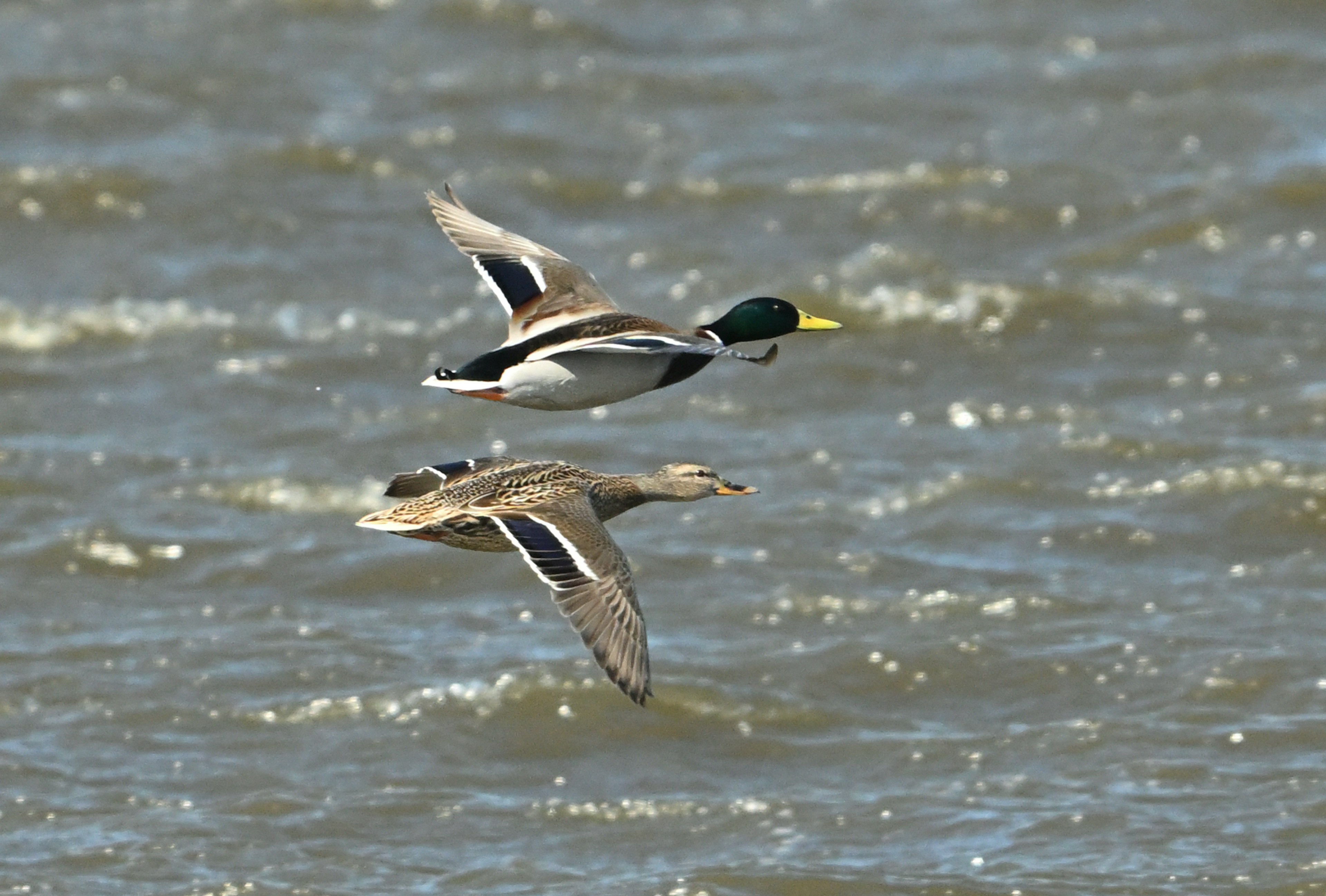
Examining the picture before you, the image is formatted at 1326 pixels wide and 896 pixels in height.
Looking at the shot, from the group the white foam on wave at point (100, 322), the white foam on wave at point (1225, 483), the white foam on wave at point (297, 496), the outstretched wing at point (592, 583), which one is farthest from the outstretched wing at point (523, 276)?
the white foam on wave at point (100, 322)

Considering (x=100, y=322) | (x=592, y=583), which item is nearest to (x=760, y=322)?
(x=592, y=583)

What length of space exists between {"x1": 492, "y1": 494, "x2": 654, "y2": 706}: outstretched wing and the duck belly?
298mm

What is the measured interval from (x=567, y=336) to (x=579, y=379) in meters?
0.20

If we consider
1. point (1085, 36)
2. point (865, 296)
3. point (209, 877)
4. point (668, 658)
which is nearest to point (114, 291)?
point (865, 296)

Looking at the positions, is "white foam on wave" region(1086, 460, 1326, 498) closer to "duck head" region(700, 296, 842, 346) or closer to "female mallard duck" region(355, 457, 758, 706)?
"female mallard duck" region(355, 457, 758, 706)

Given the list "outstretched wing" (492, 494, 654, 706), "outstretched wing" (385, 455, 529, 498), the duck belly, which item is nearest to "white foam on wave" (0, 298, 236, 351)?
"outstretched wing" (385, 455, 529, 498)

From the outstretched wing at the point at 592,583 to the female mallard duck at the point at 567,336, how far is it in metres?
0.33

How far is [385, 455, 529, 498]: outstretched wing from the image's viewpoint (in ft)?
22.5

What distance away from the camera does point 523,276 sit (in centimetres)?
732

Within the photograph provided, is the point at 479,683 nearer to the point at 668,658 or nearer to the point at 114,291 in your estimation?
the point at 668,658

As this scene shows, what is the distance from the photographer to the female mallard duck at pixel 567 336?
6301mm

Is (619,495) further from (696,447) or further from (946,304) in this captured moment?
(946,304)

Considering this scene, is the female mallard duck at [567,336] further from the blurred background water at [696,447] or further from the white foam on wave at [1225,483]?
the white foam on wave at [1225,483]

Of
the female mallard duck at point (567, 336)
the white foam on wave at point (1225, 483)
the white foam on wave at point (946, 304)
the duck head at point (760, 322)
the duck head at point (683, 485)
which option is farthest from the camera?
the white foam on wave at point (946, 304)
